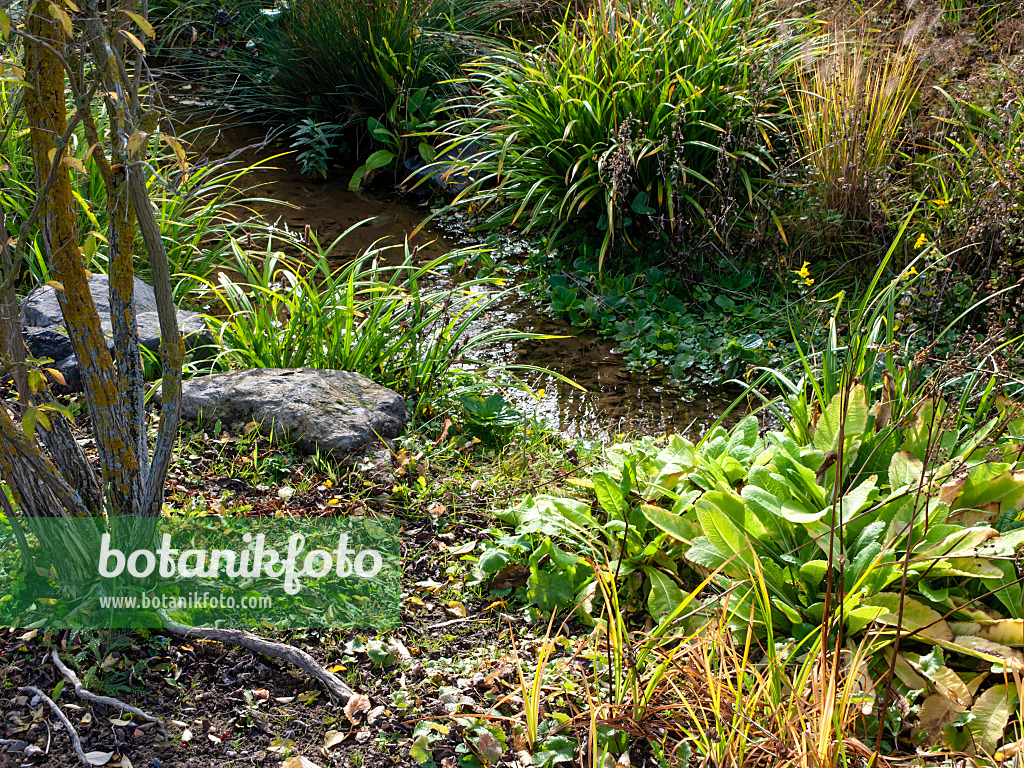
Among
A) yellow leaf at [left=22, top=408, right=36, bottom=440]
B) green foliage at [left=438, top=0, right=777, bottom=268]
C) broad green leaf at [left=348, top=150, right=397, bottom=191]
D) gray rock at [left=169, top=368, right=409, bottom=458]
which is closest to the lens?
yellow leaf at [left=22, top=408, right=36, bottom=440]

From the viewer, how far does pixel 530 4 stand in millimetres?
6617

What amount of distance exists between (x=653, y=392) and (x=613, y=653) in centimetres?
216

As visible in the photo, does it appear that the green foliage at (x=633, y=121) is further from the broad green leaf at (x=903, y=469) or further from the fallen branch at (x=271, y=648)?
the fallen branch at (x=271, y=648)

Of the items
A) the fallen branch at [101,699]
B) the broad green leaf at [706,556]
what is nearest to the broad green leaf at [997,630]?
the broad green leaf at [706,556]

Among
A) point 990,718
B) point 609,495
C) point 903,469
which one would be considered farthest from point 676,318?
point 990,718

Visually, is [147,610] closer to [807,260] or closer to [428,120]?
[807,260]

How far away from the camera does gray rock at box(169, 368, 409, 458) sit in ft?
9.80

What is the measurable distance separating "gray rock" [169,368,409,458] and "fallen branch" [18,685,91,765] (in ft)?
4.14

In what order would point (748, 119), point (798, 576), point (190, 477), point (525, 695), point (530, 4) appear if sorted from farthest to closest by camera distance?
point (530, 4) < point (748, 119) < point (190, 477) < point (798, 576) < point (525, 695)

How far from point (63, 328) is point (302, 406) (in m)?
1.08

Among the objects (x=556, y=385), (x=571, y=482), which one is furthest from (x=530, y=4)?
(x=571, y=482)

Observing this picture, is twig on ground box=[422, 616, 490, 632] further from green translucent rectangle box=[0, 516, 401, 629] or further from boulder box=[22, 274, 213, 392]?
boulder box=[22, 274, 213, 392]

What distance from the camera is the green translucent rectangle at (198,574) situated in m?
2.01

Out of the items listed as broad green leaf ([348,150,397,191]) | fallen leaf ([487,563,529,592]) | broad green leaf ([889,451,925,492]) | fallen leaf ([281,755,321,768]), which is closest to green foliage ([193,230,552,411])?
fallen leaf ([487,563,529,592])
